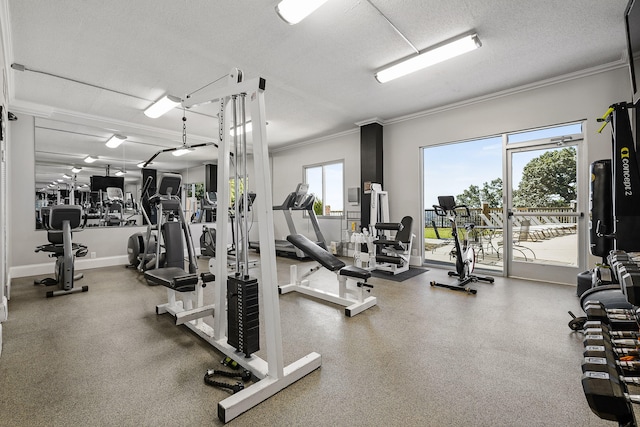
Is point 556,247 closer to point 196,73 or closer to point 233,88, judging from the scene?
point 233,88

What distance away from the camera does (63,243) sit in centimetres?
382

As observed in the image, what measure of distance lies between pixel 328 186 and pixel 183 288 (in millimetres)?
5239

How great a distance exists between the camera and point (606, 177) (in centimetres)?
284

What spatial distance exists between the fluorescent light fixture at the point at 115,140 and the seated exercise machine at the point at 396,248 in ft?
16.8

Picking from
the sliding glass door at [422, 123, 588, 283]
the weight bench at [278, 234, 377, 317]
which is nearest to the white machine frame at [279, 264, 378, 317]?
the weight bench at [278, 234, 377, 317]

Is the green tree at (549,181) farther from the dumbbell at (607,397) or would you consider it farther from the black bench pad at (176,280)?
the black bench pad at (176,280)

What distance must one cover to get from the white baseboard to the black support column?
15.8 feet

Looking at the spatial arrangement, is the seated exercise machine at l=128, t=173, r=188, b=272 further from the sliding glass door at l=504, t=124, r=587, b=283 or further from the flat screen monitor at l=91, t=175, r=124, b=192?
the sliding glass door at l=504, t=124, r=587, b=283

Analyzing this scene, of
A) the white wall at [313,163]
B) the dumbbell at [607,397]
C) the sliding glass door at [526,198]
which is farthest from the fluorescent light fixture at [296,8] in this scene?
the white wall at [313,163]

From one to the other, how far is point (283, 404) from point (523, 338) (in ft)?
6.75

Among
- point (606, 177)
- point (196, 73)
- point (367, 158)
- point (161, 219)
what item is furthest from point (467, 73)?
point (161, 219)

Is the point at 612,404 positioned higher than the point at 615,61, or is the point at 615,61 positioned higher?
the point at 615,61

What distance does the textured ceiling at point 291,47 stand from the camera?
264 cm

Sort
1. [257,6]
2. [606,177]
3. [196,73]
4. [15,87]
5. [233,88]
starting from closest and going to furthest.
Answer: [233,88], [257,6], [606,177], [196,73], [15,87]
